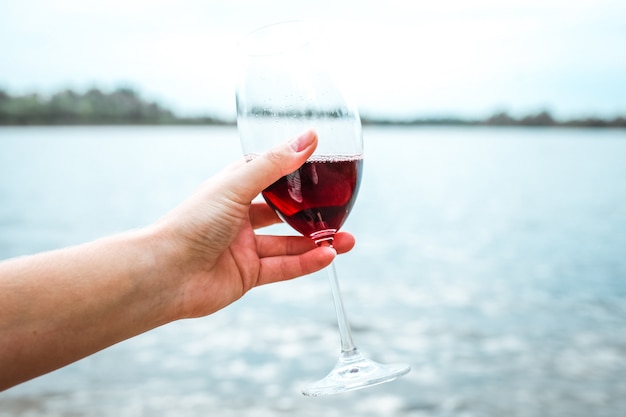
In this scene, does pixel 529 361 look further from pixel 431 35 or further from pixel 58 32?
pixel 58 32

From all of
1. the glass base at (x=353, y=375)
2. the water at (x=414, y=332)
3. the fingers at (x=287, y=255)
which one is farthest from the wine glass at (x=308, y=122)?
the water at (x=414, y=332)

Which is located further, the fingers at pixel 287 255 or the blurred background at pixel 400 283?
the blurred background at pixel 400 283

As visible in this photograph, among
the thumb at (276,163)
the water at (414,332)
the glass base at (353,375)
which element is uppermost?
the thumb at (276,163)

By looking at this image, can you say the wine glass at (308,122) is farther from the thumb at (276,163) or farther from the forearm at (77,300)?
the forearm at (77,300)

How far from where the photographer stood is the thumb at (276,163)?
63.9 inches

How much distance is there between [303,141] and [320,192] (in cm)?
15

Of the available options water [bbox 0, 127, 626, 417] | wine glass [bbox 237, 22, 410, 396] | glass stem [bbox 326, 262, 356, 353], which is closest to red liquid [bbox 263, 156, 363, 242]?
wine glass [bbox 237, 22, 410, 396]

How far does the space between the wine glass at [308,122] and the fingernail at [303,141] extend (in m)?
0.02

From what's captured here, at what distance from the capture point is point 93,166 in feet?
169

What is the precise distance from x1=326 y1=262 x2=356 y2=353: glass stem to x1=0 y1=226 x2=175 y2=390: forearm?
0.44 meters

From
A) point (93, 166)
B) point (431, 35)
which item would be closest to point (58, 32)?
point (93, 166)

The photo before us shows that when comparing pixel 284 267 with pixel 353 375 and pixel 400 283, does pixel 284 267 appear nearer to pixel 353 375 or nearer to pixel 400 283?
pixel 353 375

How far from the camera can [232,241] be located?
1.98 metres

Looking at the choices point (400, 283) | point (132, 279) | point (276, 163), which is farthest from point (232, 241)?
point (400, 283)
